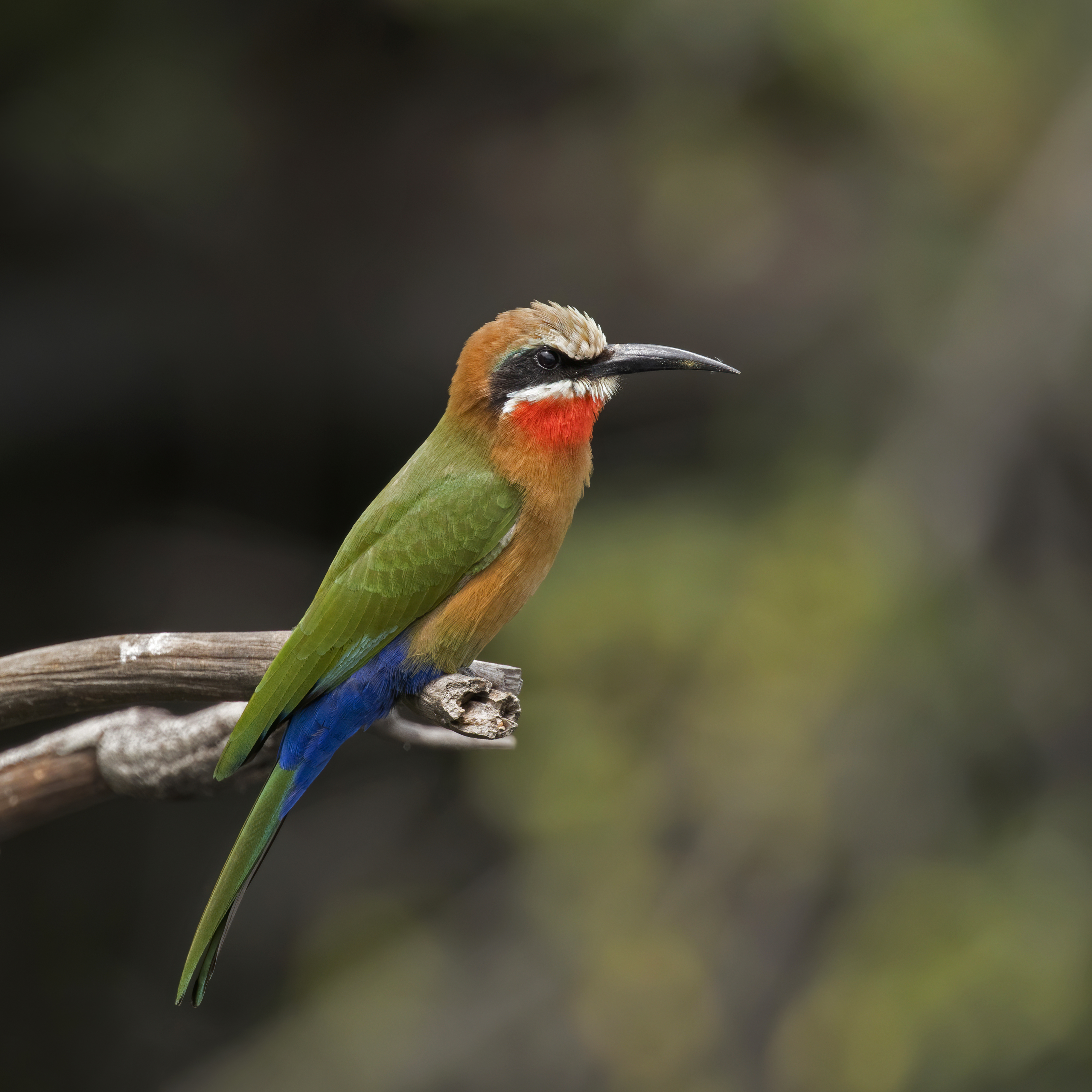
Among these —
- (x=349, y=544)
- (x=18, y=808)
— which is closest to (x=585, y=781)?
(x=349, y=544)

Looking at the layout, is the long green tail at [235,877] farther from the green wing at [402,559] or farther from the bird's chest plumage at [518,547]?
the bird's chest plumage at [518,547]

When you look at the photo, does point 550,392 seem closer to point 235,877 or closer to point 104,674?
point 104,674

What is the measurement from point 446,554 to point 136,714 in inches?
32.0

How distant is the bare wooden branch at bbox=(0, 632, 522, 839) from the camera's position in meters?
2.96

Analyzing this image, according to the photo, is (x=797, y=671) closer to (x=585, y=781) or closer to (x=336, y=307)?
(x=585, y=781)

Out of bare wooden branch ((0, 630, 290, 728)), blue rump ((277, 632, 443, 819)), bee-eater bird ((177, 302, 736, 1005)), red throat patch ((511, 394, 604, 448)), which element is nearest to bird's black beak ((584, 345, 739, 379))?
bee-eater bird ((177, 302, 736, 1005))

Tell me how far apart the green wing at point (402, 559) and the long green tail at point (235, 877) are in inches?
9.0

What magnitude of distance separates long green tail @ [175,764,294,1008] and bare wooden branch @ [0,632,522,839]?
5.7 inches

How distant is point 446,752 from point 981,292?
3.00 metres

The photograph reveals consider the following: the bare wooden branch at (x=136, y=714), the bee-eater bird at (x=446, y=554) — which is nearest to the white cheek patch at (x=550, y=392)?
the bee-eater bird at (x=446, y=554)

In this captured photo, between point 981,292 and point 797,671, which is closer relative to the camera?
point 797,671

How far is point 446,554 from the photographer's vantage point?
3.34 metres

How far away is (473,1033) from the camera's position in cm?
519

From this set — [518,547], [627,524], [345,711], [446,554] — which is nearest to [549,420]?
[518,547]
